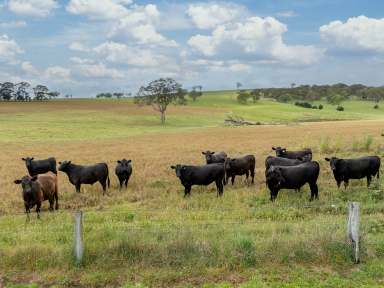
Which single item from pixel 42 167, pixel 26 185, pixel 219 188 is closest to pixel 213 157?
pixel 219 188

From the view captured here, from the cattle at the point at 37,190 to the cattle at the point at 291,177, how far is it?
7521 mm

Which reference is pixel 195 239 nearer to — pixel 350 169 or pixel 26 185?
pixel 26 185

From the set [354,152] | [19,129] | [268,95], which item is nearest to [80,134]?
[19,129]

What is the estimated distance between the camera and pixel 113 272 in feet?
29.4

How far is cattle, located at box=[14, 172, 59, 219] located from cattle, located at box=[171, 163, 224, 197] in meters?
4.77

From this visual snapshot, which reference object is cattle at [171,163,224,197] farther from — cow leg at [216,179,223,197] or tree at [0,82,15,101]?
tree at [0,82,15,101]

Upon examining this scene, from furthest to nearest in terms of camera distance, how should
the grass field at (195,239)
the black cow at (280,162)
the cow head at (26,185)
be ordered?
the black cow at (280,162), the cow head at (26,185), the grass field at (195,239)

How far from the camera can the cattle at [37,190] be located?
562 inches

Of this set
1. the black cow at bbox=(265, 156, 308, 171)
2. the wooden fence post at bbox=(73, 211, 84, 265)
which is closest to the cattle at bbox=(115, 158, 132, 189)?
the black cow at bbox=(265, 156, 308, 171)

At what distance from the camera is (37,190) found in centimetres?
1464

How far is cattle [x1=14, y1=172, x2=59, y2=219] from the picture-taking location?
46.8ft

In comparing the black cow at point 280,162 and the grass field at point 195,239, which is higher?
the black cow at point 280,162

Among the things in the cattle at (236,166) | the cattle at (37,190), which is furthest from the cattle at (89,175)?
the cattle at (236,166)

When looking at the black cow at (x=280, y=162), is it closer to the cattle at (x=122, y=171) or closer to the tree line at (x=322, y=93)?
the cattle at (x=122, y=171)
